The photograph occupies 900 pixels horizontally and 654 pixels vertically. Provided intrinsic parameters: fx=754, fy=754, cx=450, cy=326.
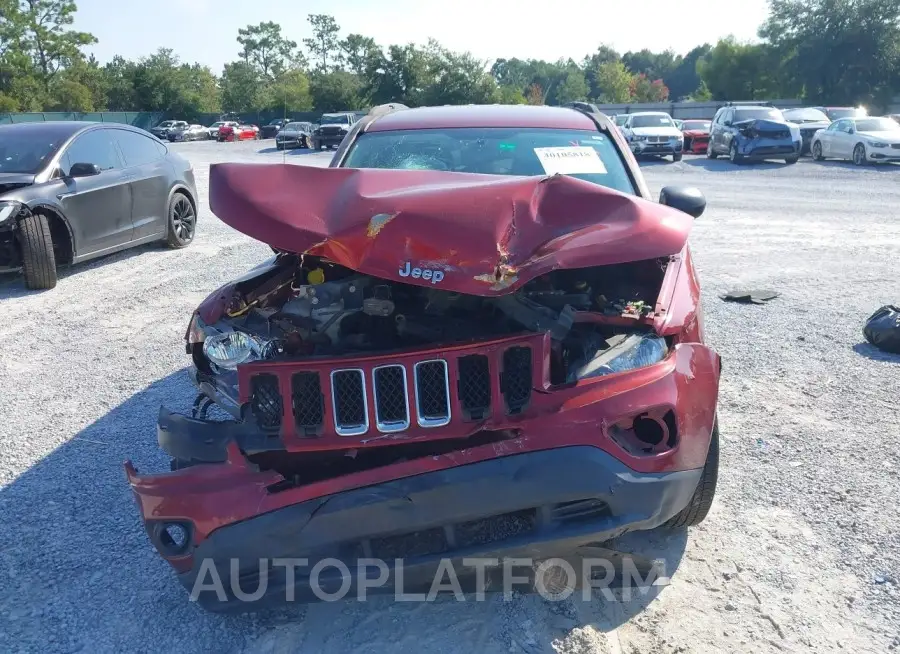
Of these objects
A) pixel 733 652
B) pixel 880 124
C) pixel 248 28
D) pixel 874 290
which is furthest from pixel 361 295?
pixel 248 28

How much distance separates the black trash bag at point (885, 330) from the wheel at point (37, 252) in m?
7.28

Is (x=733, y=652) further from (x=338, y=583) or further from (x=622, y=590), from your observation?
A: (x=338, y=583)

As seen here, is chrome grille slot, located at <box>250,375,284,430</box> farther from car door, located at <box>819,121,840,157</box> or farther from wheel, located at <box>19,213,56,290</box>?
car door, located at <box>819,121,840,157</box>

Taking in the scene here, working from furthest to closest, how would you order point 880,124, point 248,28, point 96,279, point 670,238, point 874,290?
point 248,28 < point 880,124 < point 96,279 < point 874,290 < point 670,238

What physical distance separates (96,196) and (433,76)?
46737mm

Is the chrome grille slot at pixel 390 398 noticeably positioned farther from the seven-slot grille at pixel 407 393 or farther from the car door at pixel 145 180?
the car door at pixel 145 180

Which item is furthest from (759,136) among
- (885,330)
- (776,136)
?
(885,330)

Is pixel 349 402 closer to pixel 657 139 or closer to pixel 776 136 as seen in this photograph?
pixel 776 136

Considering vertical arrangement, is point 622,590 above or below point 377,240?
below

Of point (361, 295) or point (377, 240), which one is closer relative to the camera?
point (377, 240)

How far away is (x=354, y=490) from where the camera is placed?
7.52ft

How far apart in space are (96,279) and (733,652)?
742 centimetres

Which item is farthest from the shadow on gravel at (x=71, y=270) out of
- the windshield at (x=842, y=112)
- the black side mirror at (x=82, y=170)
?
the windshield at (x=842, y=112)

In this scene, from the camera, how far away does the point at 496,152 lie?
160 inches
